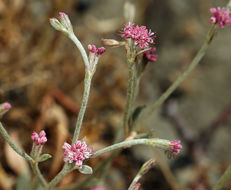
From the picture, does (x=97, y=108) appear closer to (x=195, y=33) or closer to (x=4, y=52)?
(x=4, y=52)

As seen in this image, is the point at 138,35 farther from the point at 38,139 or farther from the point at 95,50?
the point at 38,139

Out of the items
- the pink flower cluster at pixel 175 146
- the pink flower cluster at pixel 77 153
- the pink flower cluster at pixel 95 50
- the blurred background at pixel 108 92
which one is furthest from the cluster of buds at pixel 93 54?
the blurred background at pixel 108 92

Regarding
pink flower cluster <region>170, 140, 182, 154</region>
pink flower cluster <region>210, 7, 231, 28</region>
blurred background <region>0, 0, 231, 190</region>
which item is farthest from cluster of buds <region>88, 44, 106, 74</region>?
blurred background <region>0, 0, 231, 190</region>

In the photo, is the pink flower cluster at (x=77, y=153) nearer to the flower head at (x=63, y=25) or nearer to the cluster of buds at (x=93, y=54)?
the cluster of buds at (x=93, y=54)

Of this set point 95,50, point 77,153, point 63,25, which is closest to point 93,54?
point 95,50

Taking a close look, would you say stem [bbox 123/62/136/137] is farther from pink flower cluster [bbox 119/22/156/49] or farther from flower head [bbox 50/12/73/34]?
flower head [bbox 50/12/73/34]

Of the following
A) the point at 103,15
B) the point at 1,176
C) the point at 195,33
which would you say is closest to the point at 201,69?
the point at 195,33
